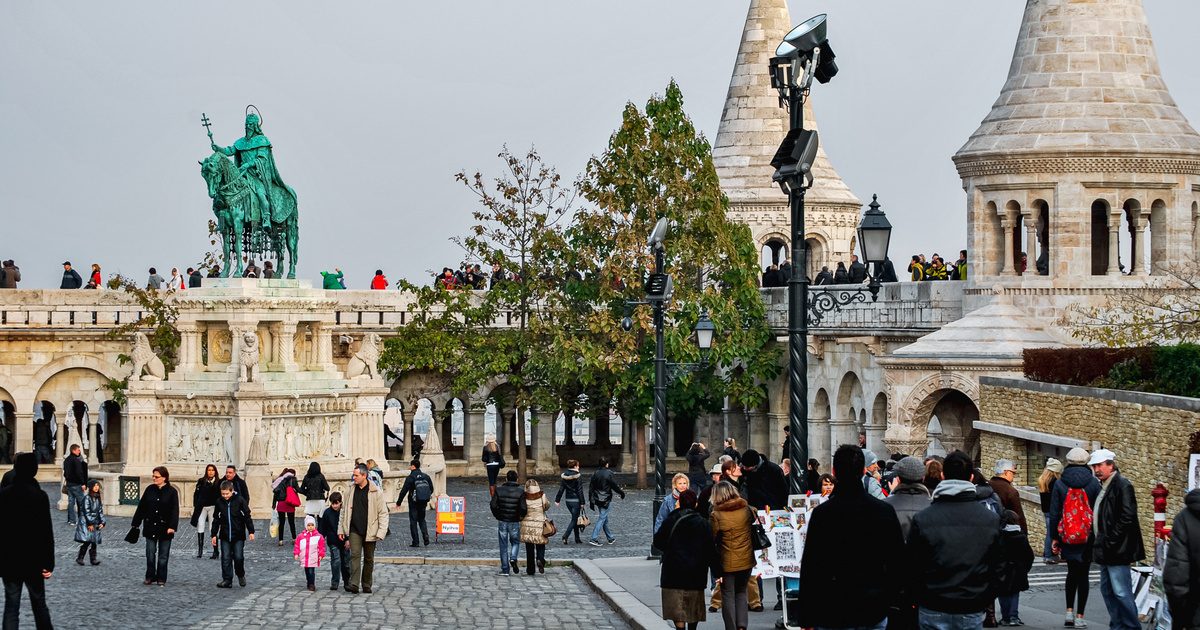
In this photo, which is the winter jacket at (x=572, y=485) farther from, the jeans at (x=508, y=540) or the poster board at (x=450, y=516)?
the jeans at (x=508, y=540)

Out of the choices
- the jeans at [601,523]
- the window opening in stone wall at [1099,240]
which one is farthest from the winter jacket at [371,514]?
the window opening in stone wall at [1099,240]

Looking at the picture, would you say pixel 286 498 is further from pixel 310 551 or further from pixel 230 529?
pixel 310 551

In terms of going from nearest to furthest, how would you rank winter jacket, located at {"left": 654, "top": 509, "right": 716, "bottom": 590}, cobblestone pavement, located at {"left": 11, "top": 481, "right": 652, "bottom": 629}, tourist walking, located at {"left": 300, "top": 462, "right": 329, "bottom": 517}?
winter jacket, located at {"left": 654, "top": 509, "right": 716, "bottom": 590}
cobblestone pavement, located at {"left": 11, "top": 481, "right": 652, "bottom": 629}
tourist walking, located at {"left": 300, "top": 462, "right": 329, "bottom": 517}

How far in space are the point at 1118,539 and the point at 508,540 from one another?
1092 centimetres

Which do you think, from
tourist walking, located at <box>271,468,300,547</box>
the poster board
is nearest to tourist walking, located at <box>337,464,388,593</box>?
tourist walking, located at <box>271,468,300,547</box>

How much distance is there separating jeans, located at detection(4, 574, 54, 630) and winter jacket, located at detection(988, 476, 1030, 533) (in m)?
7.52

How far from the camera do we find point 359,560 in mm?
22672

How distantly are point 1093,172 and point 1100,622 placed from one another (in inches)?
645

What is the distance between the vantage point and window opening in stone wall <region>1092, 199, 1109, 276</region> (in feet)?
111

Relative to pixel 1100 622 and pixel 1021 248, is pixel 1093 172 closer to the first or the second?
pixel 1021 248

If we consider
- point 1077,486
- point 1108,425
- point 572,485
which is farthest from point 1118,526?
point 572,485

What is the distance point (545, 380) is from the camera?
44.4 metres

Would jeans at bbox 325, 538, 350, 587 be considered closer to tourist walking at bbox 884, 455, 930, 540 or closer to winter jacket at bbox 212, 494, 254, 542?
winter jacket at bbox 212, 494, 254, 542

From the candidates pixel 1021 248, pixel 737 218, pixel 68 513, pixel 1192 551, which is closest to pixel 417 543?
pixel 68 513
